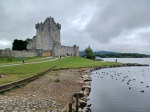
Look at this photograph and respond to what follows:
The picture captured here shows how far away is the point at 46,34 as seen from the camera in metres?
107

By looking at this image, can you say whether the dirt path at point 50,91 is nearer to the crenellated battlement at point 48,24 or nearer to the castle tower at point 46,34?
the castle tower at point 46,34

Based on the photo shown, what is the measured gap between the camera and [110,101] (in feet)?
65.3

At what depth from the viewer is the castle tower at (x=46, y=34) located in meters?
106

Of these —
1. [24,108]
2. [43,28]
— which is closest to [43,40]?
[43,28]

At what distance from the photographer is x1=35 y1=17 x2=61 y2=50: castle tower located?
106125 mm

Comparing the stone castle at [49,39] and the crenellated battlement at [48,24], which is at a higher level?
the crenellated battlement at [48,24]

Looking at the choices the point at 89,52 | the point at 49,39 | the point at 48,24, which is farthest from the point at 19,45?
the point at 89,52

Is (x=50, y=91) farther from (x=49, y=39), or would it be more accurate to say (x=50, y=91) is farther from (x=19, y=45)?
(x=19, y=45)

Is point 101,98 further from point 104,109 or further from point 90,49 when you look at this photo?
point 90,49

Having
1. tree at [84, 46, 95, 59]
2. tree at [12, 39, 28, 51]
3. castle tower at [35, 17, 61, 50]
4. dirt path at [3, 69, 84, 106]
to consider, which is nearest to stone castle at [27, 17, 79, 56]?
castle tower at [35, 17, 61, 50]

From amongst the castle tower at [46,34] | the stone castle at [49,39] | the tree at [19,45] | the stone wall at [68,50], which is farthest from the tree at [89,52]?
the tree at [19,45]

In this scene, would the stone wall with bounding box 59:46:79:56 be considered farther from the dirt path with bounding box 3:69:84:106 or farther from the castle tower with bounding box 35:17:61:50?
the dirt path with bounding box 3:69:84:106

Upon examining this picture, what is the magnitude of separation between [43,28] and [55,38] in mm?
7919

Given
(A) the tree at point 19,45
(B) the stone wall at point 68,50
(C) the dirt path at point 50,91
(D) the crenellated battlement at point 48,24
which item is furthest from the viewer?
(A) the tree at point 19,45
